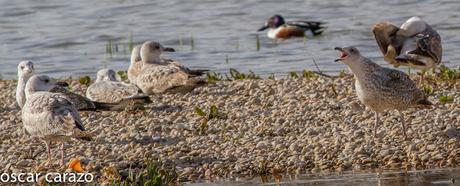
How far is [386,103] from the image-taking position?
→ 40.8ft

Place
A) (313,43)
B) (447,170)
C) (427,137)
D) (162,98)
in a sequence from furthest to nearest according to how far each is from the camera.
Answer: (313,43) → (162,98) → (427,137) → (447,170)

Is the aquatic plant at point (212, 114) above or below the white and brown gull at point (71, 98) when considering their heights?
below

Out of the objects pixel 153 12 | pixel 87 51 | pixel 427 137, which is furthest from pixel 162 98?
pixel 153 12

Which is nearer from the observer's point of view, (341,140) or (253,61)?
(341,140)

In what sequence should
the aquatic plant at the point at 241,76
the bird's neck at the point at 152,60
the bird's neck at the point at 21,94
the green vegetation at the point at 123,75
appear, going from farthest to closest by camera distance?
1. the green vegetation at the point at 123,75
2. the bird's neck at the point at 152,60
3. the aquatic plant at the point at 241,76
4. the bird's neck at the point at 21,94

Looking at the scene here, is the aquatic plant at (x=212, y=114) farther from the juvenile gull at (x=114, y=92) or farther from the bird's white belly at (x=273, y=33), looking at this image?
the bird's white belly at (x=273, y=33)

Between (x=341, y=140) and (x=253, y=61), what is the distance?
8.54 metres

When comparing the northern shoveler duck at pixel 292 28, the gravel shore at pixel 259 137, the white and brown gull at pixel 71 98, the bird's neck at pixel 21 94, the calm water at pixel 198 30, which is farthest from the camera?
the northern shoveler duck at pixel 292 28

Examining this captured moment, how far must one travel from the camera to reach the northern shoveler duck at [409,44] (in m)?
15.1

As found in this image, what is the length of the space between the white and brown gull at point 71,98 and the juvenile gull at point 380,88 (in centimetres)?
310

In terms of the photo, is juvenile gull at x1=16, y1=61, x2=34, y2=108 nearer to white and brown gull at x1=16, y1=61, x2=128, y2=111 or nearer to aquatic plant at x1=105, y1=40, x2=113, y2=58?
white and brown gull at x1=16, y1=61, x2=128, y2=111

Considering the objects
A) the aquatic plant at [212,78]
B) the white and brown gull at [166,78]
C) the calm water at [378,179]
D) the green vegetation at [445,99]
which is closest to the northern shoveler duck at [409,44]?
the green vegetation at [445,99]

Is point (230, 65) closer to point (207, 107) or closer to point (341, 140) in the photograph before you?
point (207, 107)

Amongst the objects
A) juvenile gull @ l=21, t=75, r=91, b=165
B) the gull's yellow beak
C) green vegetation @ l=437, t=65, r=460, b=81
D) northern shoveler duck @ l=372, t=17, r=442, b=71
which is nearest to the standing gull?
northern shoveler duck @ l=372, t=17, r=442, b=71
